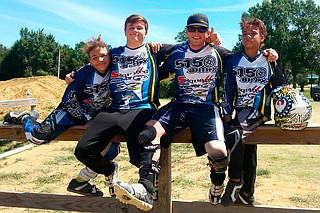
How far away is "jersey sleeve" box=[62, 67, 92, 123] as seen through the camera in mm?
3438

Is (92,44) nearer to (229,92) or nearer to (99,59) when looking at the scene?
(99,59)

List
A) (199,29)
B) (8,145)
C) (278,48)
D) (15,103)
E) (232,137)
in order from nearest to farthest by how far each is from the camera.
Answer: (232,137), (199,29), (15,103), (8,145), (278,48)

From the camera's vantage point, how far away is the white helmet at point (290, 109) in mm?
2816

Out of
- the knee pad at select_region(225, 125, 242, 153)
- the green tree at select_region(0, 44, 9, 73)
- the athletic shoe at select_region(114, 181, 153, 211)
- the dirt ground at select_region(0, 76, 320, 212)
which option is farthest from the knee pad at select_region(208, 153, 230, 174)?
the green tree at select_region(0, 44, 9, 73)

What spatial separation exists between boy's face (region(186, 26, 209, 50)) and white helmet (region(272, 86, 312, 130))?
2.54 feet

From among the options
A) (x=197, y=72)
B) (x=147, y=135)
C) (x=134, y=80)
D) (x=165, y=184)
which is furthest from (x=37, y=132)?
(x=197, y=72)

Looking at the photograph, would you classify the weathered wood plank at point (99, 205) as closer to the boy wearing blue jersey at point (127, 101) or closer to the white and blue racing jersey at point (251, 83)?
the boy wearing blue jersey at point (127, 101)

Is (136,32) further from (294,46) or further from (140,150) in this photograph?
(294,46)

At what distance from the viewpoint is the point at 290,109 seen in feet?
9.45

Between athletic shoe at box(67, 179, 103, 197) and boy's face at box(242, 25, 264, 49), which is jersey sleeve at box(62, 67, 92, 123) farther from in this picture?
boy's face at box(242, 25, 264, 49)

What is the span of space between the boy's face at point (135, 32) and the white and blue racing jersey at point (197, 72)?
1.17ft

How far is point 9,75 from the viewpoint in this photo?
6556 cm

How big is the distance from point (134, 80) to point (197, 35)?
2.21 feet

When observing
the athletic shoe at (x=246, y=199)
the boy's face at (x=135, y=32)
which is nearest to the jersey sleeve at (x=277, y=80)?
the athletic shoe at (x=246, y=199)
